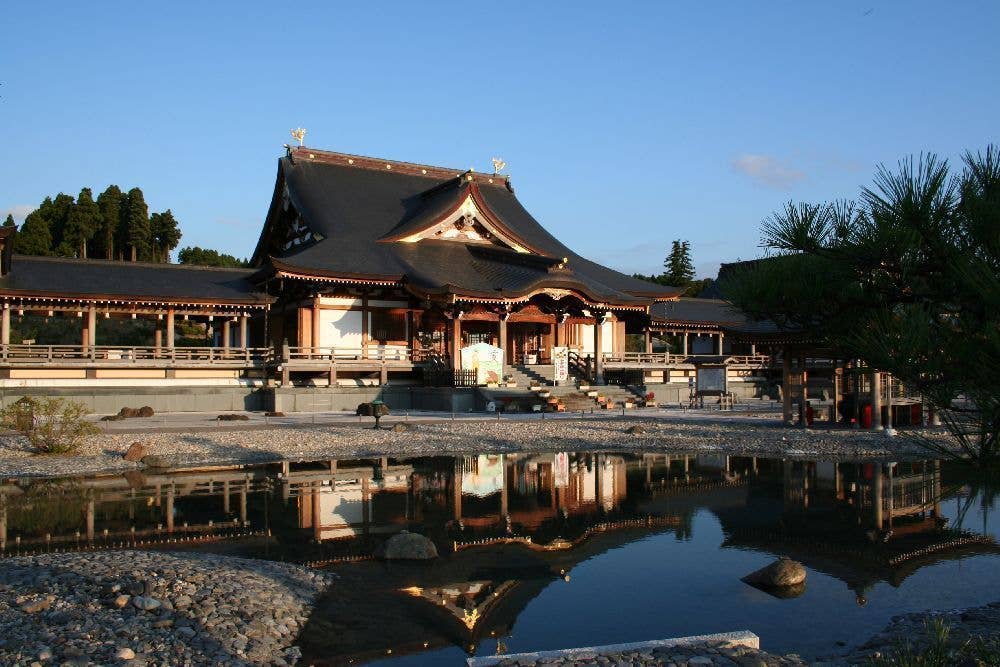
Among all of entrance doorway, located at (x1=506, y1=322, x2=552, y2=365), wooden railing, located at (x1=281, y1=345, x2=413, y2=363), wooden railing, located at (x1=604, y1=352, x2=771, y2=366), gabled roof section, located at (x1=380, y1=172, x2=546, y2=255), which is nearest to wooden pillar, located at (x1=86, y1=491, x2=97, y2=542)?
wooden railing, located at (x1=281, y1=345, x2=413, y2=363)

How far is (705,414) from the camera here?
29.0 m

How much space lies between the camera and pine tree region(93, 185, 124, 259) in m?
60.0

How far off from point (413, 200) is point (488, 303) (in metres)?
11.7

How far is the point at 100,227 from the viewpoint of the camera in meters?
59.8

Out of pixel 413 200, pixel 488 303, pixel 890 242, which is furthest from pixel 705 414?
pixel 890 242

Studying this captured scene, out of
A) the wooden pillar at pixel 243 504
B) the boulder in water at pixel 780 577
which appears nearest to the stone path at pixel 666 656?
the boulder in water at pixel 780 577

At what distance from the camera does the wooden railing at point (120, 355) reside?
1091 inches

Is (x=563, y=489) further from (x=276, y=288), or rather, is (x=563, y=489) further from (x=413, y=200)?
(x=413, y=200)

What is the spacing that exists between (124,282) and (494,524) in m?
23.2

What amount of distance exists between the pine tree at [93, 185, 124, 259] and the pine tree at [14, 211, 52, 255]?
3483 millimetres

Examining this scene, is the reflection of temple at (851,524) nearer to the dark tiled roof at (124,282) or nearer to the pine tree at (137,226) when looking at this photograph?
the dark tiled roof at (124,282)

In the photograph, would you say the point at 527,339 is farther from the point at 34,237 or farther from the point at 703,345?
the point at 34,237

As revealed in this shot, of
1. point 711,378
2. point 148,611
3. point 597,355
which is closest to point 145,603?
point 148,611

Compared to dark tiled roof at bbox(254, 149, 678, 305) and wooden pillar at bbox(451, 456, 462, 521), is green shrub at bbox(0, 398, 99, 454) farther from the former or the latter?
dark tiled roof at bbox(254, 149, 678, 305)
